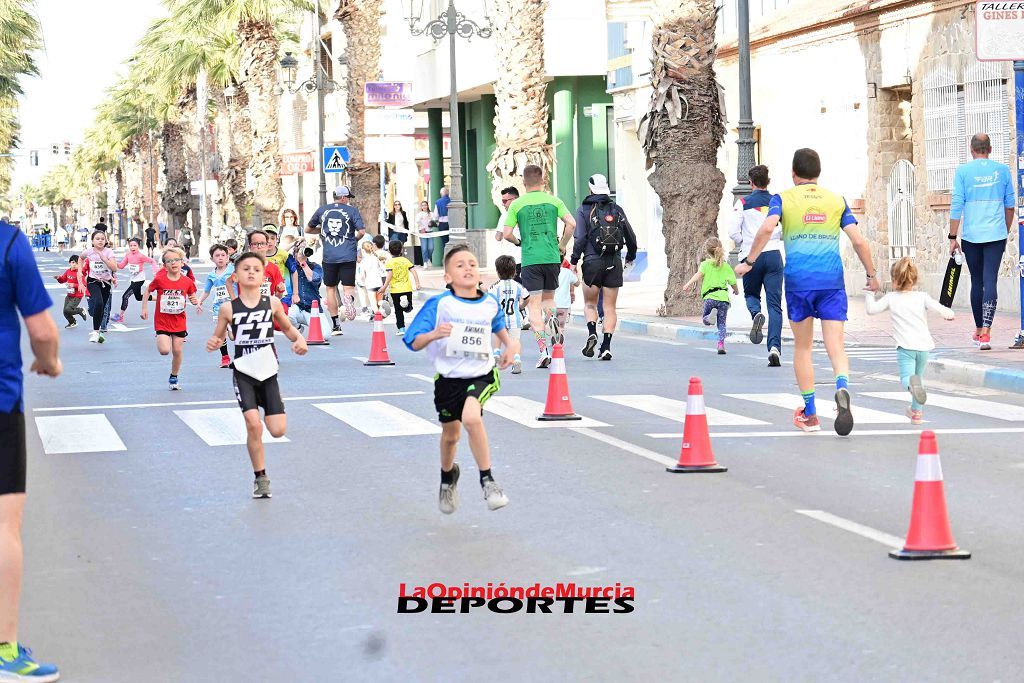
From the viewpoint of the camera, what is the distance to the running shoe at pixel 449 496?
9031mm

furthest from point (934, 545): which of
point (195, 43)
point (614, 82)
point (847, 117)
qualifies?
point (195, 43)

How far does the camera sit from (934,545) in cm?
766

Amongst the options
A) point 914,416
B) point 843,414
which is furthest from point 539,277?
point 843,414

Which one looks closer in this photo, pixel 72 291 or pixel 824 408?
pixel 824 408

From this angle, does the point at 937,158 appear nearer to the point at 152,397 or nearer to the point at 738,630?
the point at 152,397

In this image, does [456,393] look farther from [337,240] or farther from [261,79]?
[261,79]

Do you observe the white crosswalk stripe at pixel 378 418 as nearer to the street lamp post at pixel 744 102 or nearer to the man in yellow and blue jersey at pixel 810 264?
the man in yellow and blue jersey at pixel 810 264

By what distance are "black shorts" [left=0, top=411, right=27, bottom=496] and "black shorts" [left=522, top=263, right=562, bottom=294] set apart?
11.7 metres

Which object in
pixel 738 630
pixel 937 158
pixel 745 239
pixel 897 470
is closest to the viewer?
pixel 738 630

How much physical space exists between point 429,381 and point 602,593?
969 centimetres

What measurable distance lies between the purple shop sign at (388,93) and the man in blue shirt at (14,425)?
33135mm

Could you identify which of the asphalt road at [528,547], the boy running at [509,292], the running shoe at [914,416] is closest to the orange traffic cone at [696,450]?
the asphalt road at [528,547]

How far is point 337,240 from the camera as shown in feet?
81.3

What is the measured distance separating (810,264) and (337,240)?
1313cm
